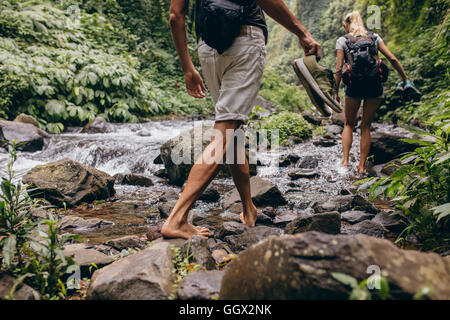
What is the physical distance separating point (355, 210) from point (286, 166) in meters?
2.71

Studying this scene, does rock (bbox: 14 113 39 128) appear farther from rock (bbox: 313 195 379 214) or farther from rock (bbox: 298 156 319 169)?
rock (bbox: 313 195 379 214)

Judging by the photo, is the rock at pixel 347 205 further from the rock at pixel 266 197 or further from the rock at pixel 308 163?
the rock at pixel 308 163

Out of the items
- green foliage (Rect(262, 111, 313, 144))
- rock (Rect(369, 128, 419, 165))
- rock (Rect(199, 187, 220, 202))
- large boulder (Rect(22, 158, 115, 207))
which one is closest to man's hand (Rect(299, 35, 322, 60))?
rock (Rect(199, 187, 220, 202))

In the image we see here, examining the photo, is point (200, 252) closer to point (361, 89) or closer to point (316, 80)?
point (316, 80)

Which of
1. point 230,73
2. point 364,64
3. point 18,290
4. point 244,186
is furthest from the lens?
point 364,64

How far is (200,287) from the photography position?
1.32 m

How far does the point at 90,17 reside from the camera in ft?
44.5

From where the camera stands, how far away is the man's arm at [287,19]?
6.48 ft

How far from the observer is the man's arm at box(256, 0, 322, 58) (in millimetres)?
1975

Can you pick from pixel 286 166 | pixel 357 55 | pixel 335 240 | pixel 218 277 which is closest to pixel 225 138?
pixel 218 277

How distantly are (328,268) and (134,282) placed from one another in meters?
0.84

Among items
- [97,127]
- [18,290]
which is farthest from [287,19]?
[97,127]

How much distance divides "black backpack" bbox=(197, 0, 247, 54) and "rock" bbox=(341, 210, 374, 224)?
175 cm
